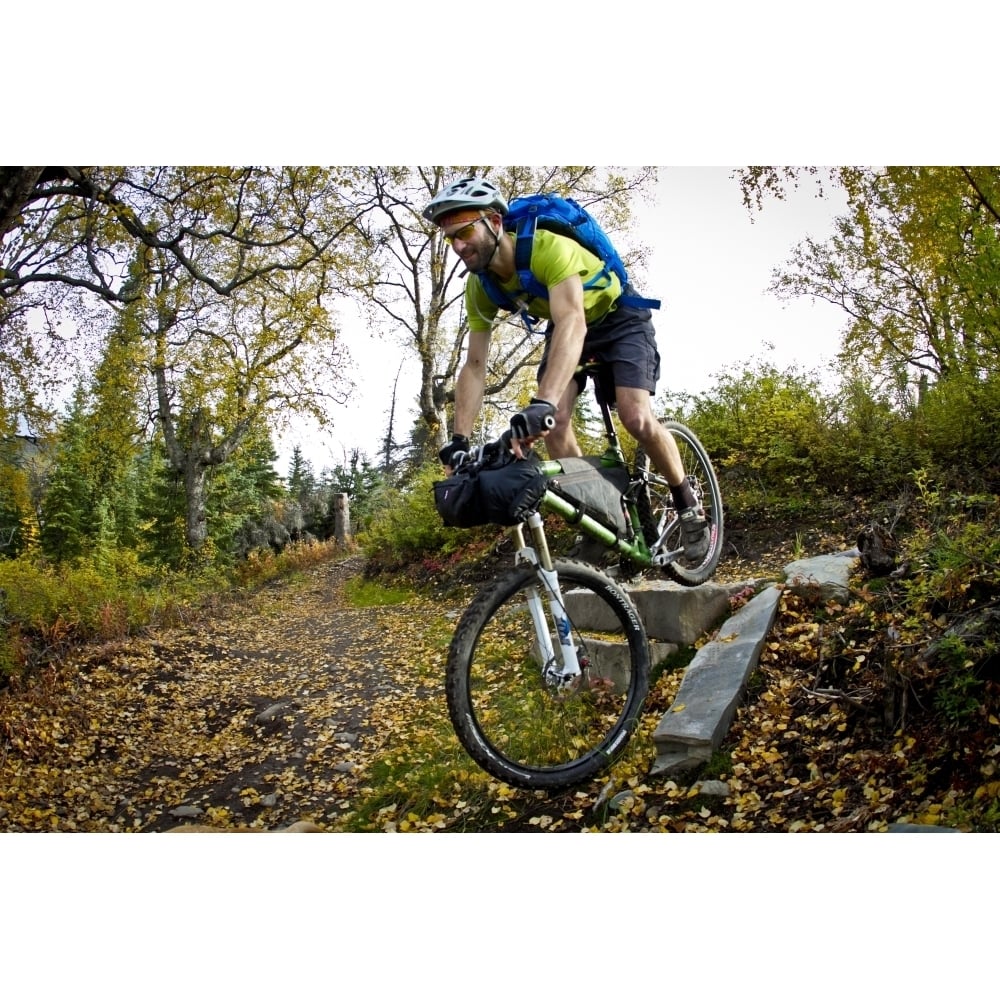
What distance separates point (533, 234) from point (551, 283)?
0.16 m

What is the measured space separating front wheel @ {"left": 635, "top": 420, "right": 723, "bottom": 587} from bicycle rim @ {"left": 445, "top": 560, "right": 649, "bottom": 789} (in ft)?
1.66

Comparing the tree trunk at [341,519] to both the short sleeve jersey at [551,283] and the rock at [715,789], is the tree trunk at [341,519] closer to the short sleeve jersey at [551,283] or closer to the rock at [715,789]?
the short sleeve jersey at [551,283]

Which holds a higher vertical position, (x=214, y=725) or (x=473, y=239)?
(x=473, y=239)

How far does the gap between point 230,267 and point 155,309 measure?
0.40m

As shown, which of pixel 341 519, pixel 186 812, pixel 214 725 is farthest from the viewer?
pixel 341 519

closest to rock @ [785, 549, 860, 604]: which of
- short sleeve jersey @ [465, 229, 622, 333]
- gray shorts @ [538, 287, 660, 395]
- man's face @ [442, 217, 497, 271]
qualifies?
gray shorts @ [538, 287, 660, 395]

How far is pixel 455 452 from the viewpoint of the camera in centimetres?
221

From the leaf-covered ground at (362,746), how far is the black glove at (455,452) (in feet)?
3.44

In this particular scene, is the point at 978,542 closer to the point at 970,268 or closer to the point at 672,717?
the point at 672,717

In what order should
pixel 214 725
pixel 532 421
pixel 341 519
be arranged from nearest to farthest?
1. pixel 532 421
2. pixel 214 725
3. pixel 341 519

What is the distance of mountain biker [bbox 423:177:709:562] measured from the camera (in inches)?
86.9

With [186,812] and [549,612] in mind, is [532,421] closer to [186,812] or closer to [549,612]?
[549,612]

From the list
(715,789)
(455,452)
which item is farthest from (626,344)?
(715,789)

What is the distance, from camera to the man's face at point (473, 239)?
2.26 meters
